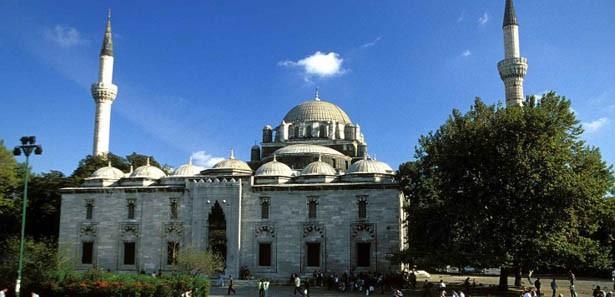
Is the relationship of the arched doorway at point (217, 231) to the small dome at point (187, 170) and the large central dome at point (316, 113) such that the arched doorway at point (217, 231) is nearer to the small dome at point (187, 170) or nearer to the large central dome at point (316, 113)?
the small dome at point (187, 170)

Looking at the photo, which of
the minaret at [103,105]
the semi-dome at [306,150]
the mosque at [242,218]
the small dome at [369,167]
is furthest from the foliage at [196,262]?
the minaret at [103,105]

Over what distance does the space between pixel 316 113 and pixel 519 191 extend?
24.1m

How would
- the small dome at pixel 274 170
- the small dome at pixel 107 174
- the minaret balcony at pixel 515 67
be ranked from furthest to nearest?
1. the minaret balcony at pixel 515 67
2. the small dome at pixel 107 174
3. the small dome at pixel 274 170

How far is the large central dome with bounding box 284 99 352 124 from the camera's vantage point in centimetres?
4591

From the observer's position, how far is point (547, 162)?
23547 millimetres

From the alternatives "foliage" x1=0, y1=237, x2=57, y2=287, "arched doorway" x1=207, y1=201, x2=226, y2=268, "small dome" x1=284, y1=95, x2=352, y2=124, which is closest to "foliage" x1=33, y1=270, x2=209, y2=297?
"foliage" x1=0, y1=237, x2=57, y2=287

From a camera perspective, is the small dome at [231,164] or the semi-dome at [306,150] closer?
the small dome at [231,164]

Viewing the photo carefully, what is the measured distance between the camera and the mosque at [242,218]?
31766 mm

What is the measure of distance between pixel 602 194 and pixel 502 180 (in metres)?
4.59

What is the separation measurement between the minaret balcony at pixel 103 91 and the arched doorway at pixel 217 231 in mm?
16103

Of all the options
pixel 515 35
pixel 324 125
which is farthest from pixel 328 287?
pixel 515 35

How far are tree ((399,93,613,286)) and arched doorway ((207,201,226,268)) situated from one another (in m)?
12.1

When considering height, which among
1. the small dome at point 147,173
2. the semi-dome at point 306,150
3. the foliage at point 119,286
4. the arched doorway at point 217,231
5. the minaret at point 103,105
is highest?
the minaret at point 103,105

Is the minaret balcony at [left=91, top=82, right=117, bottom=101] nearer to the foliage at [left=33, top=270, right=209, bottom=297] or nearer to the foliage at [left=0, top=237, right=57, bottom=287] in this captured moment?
the foliage at [left=0, top=237, right=57, bottom=287]
